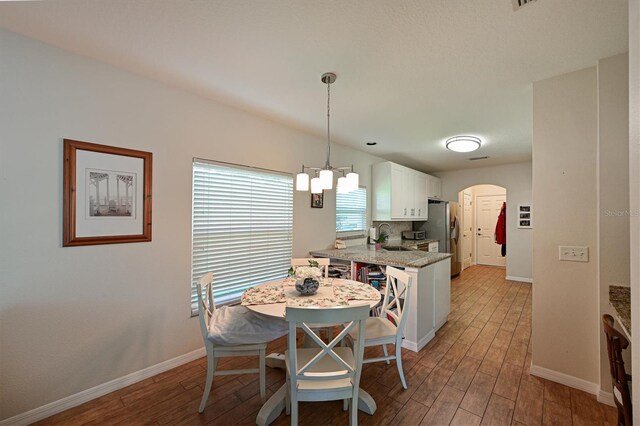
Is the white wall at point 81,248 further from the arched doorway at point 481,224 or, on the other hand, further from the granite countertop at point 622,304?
the arched doorway at point 481,224

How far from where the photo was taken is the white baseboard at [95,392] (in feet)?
5.63

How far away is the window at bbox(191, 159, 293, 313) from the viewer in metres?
2.59

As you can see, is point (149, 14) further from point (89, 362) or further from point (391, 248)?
point (391, 248)

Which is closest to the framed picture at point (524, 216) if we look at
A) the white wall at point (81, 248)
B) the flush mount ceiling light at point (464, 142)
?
the flush mount ceiling light at point (464, 142)

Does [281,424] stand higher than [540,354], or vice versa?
[540,354]

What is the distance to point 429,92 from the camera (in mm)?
2402

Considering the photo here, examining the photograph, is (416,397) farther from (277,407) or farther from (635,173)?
(635,173)

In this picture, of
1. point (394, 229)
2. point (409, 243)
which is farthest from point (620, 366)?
point (394, 229)

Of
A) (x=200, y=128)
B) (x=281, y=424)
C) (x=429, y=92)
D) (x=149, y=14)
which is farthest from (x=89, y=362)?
(x=429, y=92)

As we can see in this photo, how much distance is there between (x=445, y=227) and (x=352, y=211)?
2.48m

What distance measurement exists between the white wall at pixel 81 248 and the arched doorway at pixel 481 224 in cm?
650

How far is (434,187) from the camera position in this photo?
20.0 feet

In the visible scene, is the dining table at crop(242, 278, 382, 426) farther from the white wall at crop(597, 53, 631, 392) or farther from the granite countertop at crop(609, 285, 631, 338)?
the white wall at crop(597, 53, 631, 392)

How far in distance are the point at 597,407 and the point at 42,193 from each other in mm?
4169
